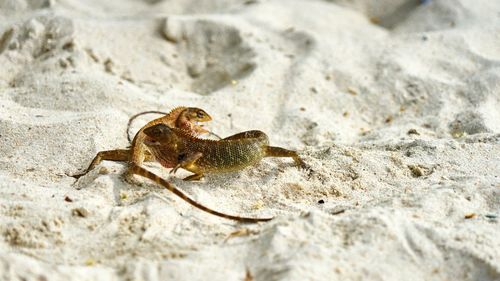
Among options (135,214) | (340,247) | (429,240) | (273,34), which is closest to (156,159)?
(135,214)

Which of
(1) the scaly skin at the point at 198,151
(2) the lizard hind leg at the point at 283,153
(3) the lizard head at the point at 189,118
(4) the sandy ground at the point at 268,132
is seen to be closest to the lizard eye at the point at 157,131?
(1) the scaly skin at the point at 198,151

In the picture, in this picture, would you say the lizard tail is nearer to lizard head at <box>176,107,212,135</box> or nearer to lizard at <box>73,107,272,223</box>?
lizard at <box>73,107,272,223</box>

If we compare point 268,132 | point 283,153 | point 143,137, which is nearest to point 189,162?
point 143,137

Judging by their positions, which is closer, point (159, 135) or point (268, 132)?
point (159, 135)

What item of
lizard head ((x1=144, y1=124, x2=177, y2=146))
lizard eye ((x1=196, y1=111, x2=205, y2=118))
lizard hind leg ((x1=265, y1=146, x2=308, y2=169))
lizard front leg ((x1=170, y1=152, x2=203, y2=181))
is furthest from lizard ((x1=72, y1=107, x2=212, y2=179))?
lizard hind leg ((x1=265, y1=146, x2=308, y2=169))

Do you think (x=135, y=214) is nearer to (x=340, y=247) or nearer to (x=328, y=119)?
(x=340, y=247)

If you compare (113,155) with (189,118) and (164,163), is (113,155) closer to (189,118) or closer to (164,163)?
(164,163)
